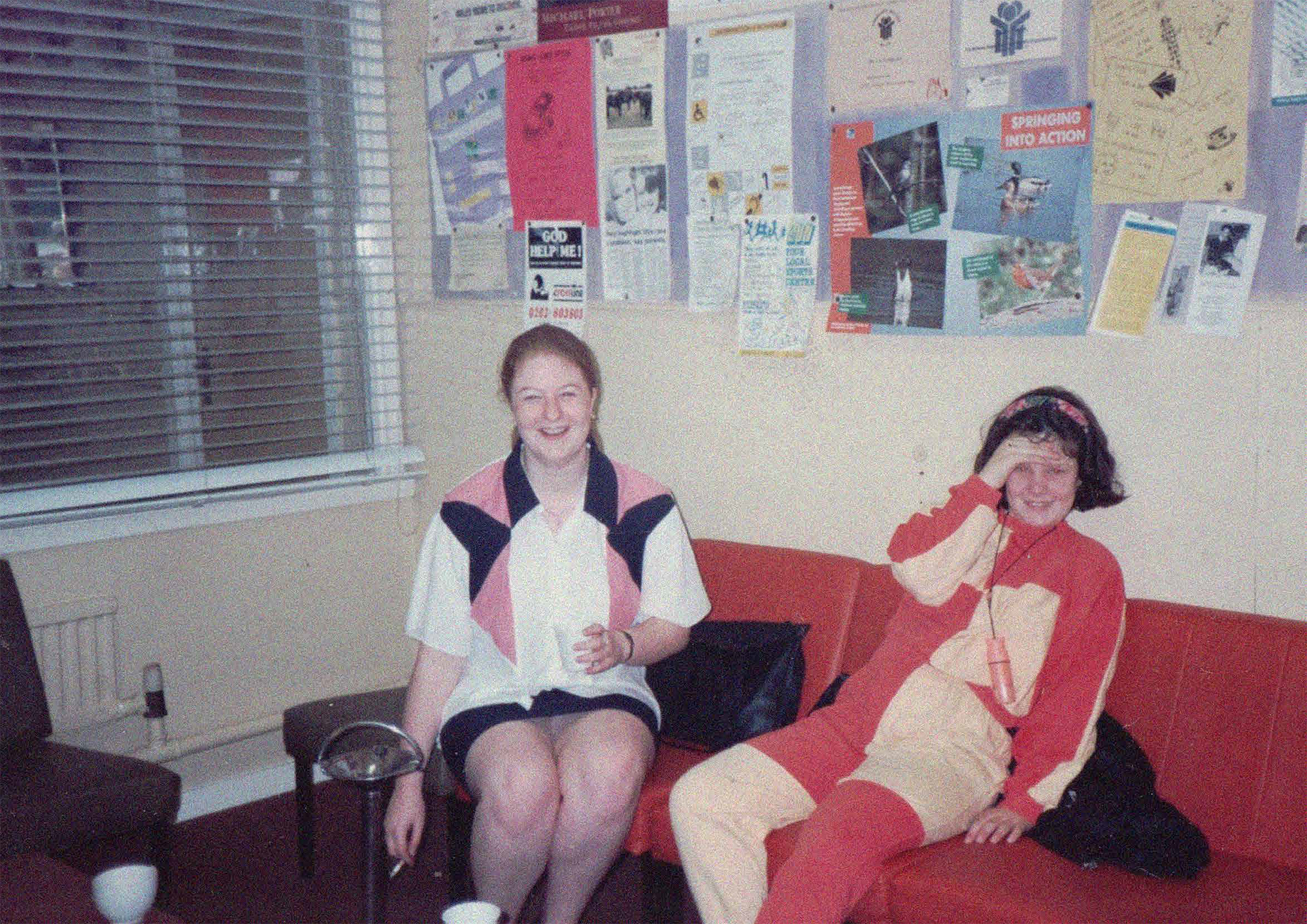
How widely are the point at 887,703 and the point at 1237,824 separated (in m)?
0.56

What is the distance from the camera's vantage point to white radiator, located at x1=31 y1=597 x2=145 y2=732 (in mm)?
2816

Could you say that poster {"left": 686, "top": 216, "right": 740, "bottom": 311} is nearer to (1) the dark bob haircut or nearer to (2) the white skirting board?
(1) the dark bob haircut

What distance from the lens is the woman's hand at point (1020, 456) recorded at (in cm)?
208

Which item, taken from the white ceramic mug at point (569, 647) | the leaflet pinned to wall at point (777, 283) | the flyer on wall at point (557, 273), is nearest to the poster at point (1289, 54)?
the leaflet pinned to wall at point (777, 283)

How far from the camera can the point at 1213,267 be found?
2.07 meters

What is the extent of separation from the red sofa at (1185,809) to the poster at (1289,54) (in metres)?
0.83

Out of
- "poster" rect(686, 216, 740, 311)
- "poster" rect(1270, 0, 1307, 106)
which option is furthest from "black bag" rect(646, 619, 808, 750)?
"poster" rect(1270, 0, 1307, 106)

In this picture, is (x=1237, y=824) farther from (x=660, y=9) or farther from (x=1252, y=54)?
(x=660, y=9)

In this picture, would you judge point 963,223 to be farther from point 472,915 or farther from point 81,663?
point 81,663

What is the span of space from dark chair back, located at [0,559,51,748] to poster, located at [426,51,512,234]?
55.5 inches

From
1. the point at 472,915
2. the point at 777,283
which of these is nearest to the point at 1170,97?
the point at 777,283

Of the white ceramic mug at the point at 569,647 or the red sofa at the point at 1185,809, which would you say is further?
the white ceramic mug at the point at 569,647

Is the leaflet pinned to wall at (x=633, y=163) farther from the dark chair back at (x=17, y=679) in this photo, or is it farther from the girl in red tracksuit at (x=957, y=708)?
the dark chair back at (x=17, y=679)

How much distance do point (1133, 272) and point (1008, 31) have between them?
50cm
